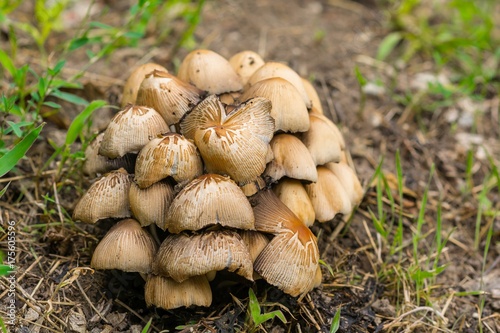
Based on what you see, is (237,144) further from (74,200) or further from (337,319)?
(74,200)

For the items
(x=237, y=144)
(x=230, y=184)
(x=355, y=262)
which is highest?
(x=237, y=144)

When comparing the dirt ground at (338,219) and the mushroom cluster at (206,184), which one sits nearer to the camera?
the mushroom cluster at (206,184)

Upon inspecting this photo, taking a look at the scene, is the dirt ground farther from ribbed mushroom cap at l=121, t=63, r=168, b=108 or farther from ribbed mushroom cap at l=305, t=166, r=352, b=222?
ribbed mushroom cap at l=121, t=63, r=168, b=108

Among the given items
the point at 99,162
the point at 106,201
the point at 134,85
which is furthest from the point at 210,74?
the point at 106,201

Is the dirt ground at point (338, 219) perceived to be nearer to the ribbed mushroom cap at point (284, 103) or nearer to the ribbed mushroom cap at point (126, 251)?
the ribbed mushroom cap at point (126, 251)

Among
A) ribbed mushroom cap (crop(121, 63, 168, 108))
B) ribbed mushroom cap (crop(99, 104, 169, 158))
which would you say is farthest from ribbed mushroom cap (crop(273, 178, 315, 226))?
ribbed mushroom cap (crop(121, 63, 168, 108))

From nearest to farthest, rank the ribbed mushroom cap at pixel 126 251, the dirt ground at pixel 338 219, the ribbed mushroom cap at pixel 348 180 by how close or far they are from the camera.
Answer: the ribbed mushroom cap at pixel 126 251 < the dirt ground at pixel 338 219 < the ribbed mushroom cap at pixel 348 180

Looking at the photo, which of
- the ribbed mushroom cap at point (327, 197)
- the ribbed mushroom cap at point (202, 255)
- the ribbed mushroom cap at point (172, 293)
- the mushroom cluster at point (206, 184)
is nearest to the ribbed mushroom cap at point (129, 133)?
the mushroom cluster at point (206, 184)

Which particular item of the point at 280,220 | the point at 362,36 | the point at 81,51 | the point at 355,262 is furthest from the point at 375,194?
the point at 81,51
